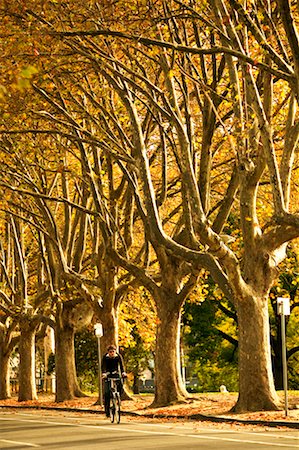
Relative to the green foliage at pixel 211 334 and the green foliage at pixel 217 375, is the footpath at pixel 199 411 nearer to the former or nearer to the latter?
the green foliage at pixel 211 334

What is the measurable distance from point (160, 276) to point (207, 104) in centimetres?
714

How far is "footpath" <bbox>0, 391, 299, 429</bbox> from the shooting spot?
20328mm

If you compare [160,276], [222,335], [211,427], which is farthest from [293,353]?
[211,427]

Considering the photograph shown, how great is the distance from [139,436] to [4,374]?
91.9ft

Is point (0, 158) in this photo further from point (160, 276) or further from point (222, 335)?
point (222, 335)

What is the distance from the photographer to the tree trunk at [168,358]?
90.1 ft

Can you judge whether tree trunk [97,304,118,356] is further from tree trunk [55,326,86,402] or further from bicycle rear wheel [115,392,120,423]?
bicycle rear wheel [115,392,120,423]

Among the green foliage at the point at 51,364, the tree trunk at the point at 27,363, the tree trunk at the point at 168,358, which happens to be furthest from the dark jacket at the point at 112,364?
the green foliage at the point at 51,364

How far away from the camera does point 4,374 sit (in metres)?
45.4

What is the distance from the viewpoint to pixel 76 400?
3522cm

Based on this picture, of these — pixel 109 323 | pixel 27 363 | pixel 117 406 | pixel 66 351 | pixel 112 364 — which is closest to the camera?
pixel 117 406

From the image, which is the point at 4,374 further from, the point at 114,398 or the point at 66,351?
the point at 114,398

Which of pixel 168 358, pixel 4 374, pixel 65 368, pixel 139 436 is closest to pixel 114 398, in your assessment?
pixel 139 436

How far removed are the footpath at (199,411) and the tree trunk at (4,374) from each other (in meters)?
9.83
